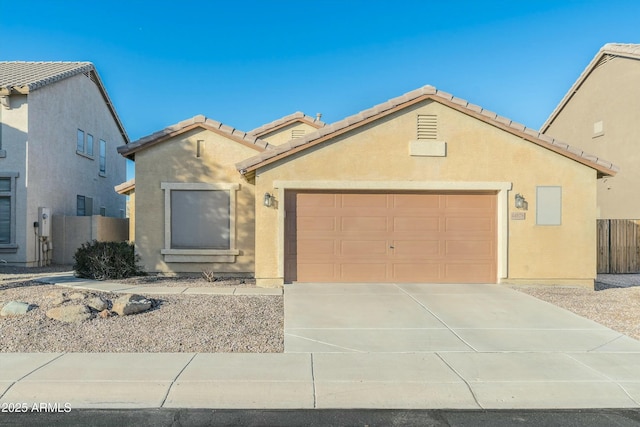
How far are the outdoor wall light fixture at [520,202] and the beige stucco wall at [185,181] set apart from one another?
7323mm

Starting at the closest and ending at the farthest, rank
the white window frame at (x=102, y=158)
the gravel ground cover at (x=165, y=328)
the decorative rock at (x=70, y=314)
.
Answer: the gravel ground cover at (x=165, y=328), the decorative rock at (x=70, y=314), the white window frame at (x=102, y=158)

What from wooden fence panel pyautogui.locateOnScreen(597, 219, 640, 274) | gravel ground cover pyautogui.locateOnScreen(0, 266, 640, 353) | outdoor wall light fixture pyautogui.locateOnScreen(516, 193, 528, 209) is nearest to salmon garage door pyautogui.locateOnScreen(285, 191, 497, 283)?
outdoor wall light fixture pyautogui.locateOnScreen(516, 193, 528, 209)

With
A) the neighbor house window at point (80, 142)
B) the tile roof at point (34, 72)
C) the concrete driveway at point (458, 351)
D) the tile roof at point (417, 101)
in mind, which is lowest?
the concrete driveway at point (458, 351)

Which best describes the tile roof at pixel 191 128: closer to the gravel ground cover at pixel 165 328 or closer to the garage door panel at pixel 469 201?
the gravel ground cover at pixel 165 328

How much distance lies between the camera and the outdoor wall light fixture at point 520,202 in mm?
11023

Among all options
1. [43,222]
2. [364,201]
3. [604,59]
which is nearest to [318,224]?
[364,201]

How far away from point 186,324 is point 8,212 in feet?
37.2

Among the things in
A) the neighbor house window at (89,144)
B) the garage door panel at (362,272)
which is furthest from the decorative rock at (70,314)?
the neighbor house window at (89,144)

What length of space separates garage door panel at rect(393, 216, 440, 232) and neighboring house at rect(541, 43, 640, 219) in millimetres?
13297

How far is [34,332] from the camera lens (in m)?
6.71

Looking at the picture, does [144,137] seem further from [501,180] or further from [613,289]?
[613,289]

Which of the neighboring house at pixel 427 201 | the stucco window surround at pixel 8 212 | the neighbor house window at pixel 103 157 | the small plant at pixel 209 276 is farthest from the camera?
the neighbor house window at pixel 103 157

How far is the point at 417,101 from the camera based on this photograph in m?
11.0

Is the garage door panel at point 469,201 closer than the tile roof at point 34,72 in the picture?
Yes
